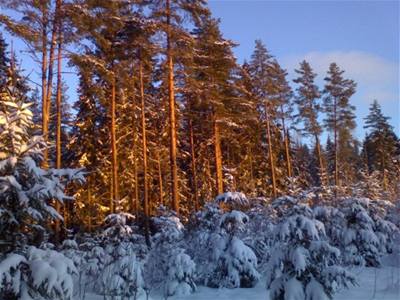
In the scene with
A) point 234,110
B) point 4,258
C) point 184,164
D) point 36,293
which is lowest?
point 36,293

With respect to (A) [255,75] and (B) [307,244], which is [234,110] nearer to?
(A) [255,75]

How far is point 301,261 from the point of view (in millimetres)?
7270

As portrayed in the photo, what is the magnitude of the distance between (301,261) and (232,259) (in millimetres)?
4087

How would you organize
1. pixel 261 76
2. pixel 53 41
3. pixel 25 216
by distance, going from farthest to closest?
pixel 261 76
pixel 53 41
pixel 25 216

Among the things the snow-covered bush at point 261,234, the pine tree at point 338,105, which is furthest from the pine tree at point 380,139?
the snow-covered bush at point 261,234

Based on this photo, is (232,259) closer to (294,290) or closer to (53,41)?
(294,290)

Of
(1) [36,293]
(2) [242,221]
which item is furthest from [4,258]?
(2) [242,221]

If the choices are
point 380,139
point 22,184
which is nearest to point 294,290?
point 22,184

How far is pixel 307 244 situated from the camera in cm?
777

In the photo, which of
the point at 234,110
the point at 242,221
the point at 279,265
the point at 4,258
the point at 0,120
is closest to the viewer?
the point at 4,258

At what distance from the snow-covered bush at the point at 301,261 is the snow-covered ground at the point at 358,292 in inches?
70.0

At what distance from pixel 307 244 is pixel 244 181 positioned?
27800 mm

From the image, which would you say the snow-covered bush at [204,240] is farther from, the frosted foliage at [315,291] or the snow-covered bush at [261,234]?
the frosted foliage at [315,291]

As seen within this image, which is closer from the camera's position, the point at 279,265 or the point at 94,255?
the point at 279,265
